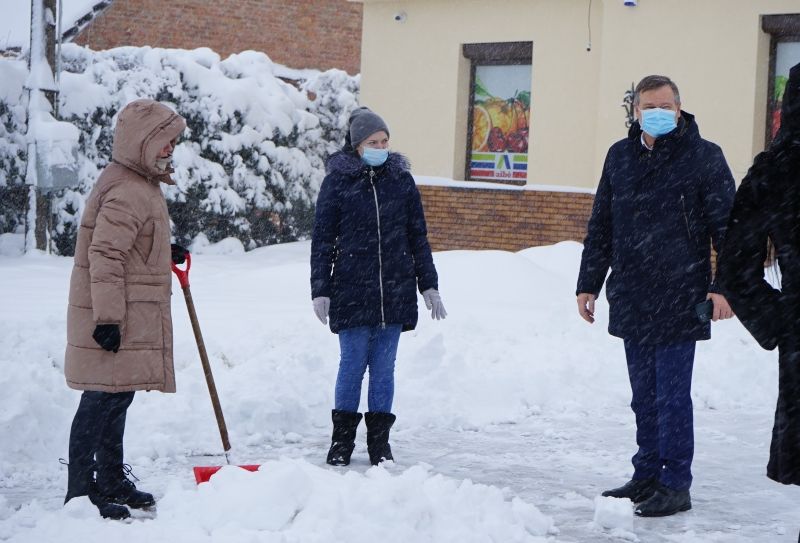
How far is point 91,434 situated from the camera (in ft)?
16.5

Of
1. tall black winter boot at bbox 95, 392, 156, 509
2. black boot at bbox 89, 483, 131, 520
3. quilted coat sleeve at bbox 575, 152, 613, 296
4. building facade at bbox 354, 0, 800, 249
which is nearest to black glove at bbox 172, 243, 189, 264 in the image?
tall black winter boot at bbox 95, 392, 156, 509

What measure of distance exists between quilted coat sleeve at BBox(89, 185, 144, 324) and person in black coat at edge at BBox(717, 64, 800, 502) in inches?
106

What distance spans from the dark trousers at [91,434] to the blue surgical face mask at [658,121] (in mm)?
2622

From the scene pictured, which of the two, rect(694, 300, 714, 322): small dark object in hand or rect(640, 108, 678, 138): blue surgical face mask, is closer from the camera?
rect(694, 300, 714, 322): small dark object in hand

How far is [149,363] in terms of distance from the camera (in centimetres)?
502

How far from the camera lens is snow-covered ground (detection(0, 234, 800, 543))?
4461mm

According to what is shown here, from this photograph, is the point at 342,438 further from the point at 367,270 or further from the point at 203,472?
the point at 203,472

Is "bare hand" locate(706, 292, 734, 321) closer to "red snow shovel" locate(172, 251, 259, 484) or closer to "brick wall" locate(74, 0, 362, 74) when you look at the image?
"red snow shovel" locate(172, 251, 259, 484)

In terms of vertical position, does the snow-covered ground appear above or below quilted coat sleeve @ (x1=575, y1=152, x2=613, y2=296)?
below

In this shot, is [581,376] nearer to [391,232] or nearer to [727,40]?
[391,232]

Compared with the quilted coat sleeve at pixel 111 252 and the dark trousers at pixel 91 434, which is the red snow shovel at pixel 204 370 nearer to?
the dark trousers at pixel 91 434

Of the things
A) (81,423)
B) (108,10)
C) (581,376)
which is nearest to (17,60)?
(108,10)

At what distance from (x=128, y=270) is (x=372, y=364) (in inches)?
69.9

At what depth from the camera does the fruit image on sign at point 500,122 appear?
54.1ft
